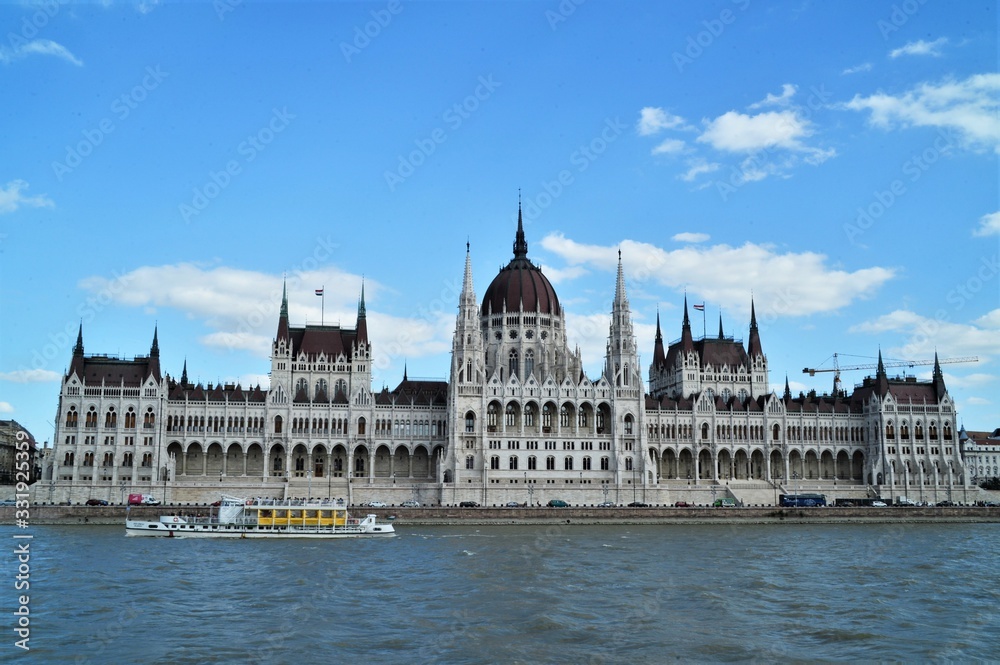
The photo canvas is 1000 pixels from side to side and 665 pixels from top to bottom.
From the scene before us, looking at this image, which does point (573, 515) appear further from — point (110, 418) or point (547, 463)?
point (110, 418)

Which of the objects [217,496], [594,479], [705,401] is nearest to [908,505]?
Answer: [705,401]

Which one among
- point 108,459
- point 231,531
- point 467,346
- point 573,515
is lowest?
point 231,531

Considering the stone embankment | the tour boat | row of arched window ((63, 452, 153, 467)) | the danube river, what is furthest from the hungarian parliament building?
the danube river

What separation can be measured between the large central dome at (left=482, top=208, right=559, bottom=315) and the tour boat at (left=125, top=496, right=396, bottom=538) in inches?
1859

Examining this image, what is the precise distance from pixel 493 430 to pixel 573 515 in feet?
64.0

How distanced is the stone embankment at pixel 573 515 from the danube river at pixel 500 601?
47.4 feet

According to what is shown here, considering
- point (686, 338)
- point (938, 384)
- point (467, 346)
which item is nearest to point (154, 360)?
point (467, 346)

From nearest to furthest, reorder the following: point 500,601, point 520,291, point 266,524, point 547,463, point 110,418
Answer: point 500,601 < point 266,524 < point 110,418 < point 547,463 < point 520,291

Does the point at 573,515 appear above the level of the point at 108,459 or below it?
below

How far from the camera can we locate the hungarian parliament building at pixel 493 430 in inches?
3981

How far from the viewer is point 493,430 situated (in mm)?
106625

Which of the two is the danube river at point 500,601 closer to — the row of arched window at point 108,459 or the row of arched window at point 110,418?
the row of arched window at point 108,459

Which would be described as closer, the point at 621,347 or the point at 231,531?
the point at 231,531

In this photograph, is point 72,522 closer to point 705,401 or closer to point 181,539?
point 181,539
